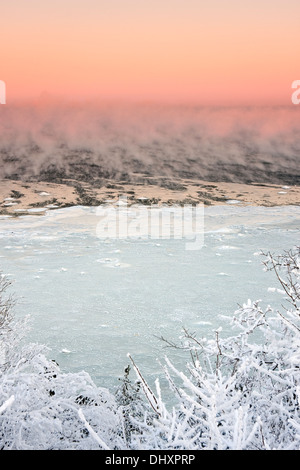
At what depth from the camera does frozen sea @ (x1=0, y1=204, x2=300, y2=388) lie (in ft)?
22.9

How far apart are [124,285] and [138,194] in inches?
584

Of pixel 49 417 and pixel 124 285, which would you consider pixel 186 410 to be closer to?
pixel 49 417

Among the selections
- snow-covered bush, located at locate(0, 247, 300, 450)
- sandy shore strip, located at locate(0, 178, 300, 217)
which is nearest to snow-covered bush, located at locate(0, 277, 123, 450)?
snow-covered bush, located at locate(0, 247, 300, 450)

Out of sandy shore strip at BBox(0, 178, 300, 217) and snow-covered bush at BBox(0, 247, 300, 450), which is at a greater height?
sandy shore strip at BBox(0, 178, 300, 217)

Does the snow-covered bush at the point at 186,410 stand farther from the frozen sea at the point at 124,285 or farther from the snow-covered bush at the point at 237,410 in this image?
the frozen sea at the point at 124,285

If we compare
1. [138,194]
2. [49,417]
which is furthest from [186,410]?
[138,194]

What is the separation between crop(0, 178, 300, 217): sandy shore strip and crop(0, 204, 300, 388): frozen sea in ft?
12.0

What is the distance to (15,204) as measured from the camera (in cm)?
2212

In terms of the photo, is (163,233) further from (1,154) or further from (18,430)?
(1,154)

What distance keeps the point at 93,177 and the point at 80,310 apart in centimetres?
1994

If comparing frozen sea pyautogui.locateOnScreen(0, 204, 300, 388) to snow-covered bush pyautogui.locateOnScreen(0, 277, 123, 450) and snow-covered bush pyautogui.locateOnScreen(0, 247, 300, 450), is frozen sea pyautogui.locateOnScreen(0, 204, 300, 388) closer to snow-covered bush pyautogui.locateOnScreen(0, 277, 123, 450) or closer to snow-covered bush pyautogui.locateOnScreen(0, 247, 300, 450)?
snow-covered bush pyautogui.locateOnScreen(0, 247, 300, 450)

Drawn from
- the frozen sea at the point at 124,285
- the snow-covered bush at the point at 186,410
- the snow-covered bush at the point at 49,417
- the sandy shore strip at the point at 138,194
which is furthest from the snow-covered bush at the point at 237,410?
the sandy shore strip at the point at 138,194

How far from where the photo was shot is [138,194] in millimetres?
24938
